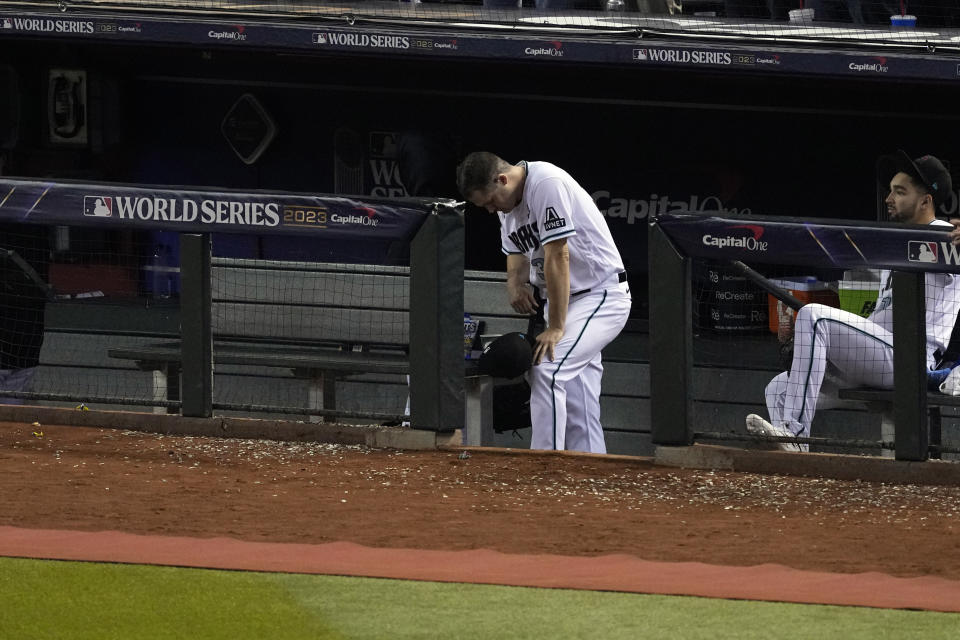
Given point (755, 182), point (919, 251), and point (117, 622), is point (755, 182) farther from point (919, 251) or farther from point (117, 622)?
point (117, 622)

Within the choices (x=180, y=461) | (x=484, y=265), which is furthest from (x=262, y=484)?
(x=484, y=265)

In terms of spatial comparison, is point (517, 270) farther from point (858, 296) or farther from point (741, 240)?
point (858, 296)

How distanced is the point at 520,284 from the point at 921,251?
1.90m

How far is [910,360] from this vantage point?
21.4 ft

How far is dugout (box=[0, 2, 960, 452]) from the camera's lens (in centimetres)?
1166

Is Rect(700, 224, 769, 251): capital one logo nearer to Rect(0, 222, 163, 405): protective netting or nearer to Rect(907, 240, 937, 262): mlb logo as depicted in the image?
Rect(907, 240, 937, 262): mlb logo

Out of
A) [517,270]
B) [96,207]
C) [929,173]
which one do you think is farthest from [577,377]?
[96,207]

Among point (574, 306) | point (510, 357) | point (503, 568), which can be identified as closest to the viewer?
point (503, 568)

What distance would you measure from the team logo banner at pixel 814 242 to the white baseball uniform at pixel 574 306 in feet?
1.52

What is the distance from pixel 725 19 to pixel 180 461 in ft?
18.0

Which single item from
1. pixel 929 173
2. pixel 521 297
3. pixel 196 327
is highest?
pixel 929 173

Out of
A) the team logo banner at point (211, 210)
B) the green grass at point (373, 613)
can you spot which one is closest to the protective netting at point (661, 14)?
the team logo banner at point (211, 210)

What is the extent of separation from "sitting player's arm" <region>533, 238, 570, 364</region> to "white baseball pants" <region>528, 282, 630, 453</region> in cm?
12

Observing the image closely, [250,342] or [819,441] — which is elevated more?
[250,342]
